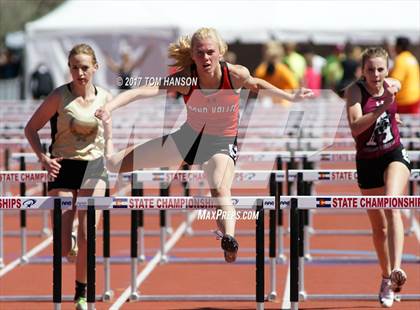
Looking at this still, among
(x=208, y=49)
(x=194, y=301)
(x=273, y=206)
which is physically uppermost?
(x=208, y=49)

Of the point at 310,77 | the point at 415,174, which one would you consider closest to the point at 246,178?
the point at 415,174

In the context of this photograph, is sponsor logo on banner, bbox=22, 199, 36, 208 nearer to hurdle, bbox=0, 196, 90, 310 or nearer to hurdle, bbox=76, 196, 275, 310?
hurdle, bbox=0, 196, 90, 310

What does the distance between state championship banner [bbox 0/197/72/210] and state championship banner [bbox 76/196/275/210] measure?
10 cm

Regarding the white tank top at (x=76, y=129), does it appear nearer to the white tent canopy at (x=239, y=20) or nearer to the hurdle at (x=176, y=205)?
the hurdle at (x=176, y=205)

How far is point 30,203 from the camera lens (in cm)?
856

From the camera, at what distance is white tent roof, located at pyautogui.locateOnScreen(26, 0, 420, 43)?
28562mm

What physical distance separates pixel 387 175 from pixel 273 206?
1.34 meters

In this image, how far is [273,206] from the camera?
8719 mm

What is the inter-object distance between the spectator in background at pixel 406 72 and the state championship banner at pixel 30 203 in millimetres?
8965

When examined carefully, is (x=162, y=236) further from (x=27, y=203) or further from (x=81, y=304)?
(x=27, y=203)

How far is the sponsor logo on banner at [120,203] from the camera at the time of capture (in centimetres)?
853

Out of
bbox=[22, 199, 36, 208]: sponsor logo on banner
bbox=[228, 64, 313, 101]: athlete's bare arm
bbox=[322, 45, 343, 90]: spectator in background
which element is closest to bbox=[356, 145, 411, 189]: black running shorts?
bbox=[228, 64, 313, 101]: athlete's bare arm

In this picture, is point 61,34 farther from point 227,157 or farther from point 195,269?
point 227,157

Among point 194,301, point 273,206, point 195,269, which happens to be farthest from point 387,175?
point 195,269
